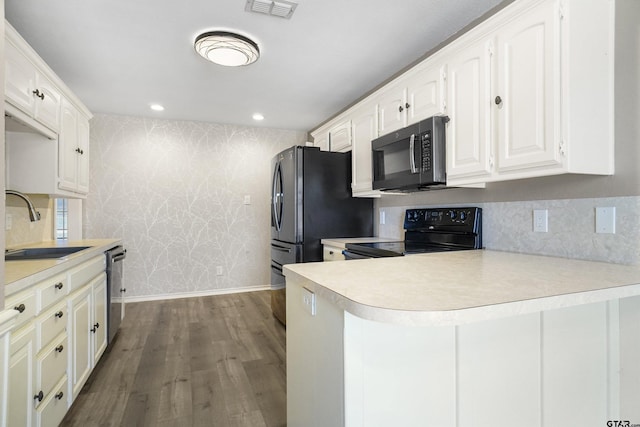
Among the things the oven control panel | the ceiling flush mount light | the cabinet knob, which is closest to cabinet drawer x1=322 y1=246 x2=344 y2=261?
the oven control panel

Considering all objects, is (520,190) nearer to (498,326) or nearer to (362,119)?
(498,326)

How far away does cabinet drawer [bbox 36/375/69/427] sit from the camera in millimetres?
1412

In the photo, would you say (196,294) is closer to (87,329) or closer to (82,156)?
(82,156)

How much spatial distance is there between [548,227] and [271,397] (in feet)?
6.01

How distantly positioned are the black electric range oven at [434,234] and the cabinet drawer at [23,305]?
180 centimetres

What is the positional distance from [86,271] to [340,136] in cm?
242

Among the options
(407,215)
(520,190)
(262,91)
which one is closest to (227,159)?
(262,91)

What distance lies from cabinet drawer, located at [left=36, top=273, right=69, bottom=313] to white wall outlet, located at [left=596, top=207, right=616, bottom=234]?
99.7 inches

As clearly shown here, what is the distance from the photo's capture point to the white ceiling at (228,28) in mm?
1935

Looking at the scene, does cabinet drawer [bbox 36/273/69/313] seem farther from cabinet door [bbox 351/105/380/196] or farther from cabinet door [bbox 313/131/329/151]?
cabinet door [bbox 313/131/329/151]

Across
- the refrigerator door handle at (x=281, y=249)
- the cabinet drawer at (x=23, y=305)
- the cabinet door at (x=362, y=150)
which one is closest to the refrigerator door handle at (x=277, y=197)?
the refrigerator door handle at (x=281, y=249)

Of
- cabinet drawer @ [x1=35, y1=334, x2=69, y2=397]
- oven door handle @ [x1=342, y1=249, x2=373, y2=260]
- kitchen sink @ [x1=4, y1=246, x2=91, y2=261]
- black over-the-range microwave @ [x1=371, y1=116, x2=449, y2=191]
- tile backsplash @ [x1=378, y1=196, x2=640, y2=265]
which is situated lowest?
cabinet drawer @ [x1=35, y1=334, x2=69, y2=397]

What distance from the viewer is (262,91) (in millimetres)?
3215

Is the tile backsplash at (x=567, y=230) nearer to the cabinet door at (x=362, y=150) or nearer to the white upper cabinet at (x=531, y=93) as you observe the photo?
the white upper cabinet at (x=531, y=93)
